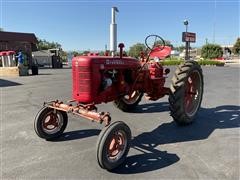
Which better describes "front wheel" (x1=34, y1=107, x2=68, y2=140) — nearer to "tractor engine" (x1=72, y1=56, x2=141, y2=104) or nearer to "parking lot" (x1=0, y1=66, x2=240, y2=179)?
"parking lot" (x1=0, y1=66, x2=240, y2=179)

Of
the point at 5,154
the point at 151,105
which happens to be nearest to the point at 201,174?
the point at 5,154

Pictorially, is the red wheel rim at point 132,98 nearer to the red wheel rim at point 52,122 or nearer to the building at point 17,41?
the red wheel rim at point 52,122

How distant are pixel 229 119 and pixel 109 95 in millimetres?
3104

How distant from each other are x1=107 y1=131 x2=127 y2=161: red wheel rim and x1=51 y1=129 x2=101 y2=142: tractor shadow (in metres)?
1.21

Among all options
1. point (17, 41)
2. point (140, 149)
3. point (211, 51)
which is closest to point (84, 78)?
point (140, 149)

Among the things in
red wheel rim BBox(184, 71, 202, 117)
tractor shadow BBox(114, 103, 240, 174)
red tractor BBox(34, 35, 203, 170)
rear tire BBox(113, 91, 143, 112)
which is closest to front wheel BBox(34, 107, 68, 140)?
red tractor BBox(34, 35, 203, 170)

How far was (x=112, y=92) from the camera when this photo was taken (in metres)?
4.98

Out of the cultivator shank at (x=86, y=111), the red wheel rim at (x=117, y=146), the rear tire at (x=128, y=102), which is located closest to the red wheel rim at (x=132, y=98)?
the rear tire at (x=128, y=102)

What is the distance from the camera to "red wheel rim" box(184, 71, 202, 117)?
244 inches

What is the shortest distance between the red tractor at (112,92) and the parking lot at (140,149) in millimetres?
261

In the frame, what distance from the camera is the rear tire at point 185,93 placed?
543 cm

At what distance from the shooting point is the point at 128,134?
4059 mm

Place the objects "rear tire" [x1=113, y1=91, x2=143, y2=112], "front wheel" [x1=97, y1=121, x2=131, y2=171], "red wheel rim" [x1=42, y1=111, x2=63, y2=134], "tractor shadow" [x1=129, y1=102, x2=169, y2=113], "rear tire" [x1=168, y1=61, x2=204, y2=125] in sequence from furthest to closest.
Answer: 1. "tractor shadow" [x1=129, y1=102, x2=169, y2=113]
2. "rear tire" [x1=113, y1=91, x2=143, y2=112]
3. "rear tire" [x1=168, y1=61, x2=204, y2=125]
4. "red wheel rim" [x1=42, y1=111, x2=63, y2=134]
5. "front wheel" [x1=97, y1=121, x2=131, y2=171]

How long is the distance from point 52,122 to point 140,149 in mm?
1750
